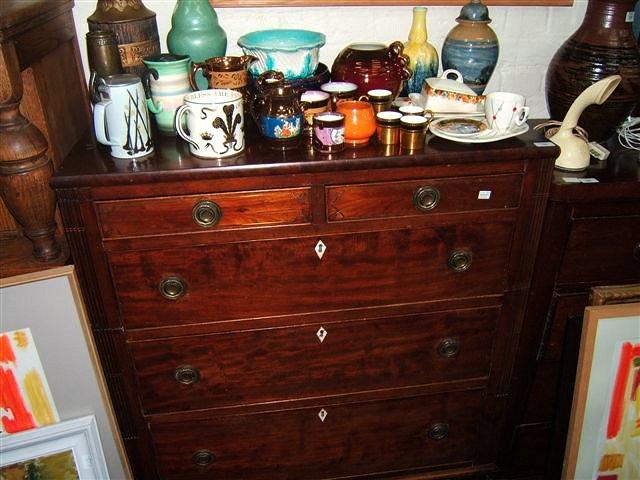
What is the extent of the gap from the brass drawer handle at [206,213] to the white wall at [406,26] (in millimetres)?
722

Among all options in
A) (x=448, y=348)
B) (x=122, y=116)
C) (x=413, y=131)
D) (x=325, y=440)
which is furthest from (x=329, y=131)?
(x=325, y=440)

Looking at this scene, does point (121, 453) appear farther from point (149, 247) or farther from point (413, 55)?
point (413, 55)

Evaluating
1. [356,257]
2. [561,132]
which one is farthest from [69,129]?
[561,132]

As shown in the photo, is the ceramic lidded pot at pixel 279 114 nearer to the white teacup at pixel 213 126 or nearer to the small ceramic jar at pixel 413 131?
the white teacup at pixel 213 126

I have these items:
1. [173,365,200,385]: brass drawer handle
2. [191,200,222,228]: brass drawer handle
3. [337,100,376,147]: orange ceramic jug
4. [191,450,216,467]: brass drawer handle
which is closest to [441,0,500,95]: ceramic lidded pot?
[337,100,376,147]: orange ceramic jug

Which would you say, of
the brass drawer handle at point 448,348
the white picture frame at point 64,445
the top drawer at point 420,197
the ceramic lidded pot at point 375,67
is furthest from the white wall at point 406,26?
the white picture frame at point 64,445

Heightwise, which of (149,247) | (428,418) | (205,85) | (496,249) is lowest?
(428,418)

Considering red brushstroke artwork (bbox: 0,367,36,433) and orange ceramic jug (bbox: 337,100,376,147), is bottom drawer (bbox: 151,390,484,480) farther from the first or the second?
orange ceramic jug (bbox: 337,100,376,147)

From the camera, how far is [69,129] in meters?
1.50

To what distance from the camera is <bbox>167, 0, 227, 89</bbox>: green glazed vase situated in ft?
4.82

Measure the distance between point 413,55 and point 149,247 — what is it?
91 centimetres

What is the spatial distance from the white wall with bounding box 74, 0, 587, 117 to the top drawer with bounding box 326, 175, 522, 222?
2.27 feet

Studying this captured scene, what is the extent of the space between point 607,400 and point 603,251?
0.42 meters

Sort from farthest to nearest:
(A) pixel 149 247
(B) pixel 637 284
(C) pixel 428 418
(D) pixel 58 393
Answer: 1. (C) pixel 428 418
2. (B) pixel 637 284
3. (D) pixel 58 393
4. (A) pixel 149 247
